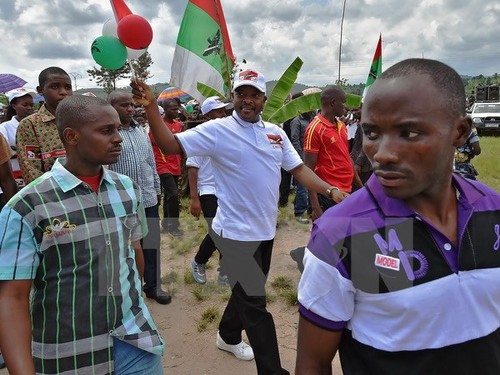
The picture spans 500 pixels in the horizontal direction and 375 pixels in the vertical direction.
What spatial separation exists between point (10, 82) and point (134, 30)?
10.7m

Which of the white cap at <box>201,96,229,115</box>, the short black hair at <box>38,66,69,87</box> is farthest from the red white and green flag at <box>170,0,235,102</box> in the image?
the short black hair at <box>38,66,69,87</box>

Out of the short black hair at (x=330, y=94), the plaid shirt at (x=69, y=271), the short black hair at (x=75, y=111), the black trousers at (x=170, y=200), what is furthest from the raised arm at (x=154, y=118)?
the black trousers at (x=170, y=200)

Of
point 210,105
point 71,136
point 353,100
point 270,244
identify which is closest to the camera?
point 71,136

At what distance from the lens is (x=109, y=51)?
2275 millimetres

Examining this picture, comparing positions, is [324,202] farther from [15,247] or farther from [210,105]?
[15,247]

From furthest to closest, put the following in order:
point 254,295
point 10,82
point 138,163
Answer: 1. point 10,82
2. point 138,163
3. point 254,295

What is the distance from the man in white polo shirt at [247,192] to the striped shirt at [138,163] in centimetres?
128

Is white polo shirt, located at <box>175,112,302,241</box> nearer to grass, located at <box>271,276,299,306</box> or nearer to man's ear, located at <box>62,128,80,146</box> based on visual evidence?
man's ear, located at <box>62,128,80,146</box>

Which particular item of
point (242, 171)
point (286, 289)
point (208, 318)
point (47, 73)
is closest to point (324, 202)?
point (286, 289)

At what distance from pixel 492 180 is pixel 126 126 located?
857 centimetres

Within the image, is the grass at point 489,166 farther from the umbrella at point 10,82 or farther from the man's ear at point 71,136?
the umbrella at point 10,82

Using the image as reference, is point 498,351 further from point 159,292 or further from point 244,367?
point 159,292

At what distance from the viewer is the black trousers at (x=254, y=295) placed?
2.64 meters

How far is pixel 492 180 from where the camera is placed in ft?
30.4
